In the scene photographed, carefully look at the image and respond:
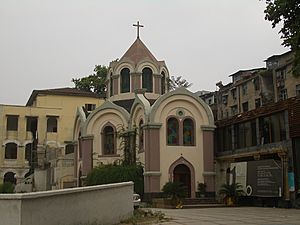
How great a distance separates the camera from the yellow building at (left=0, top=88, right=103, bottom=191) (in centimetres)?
5256

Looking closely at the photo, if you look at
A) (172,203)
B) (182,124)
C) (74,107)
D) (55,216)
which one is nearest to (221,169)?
(182,124)

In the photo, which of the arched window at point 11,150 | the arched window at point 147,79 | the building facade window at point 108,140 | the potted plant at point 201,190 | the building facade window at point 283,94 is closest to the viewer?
the potted plant at point 201,190

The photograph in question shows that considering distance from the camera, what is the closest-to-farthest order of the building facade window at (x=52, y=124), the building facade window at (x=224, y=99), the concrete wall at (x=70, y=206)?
the concrete wall at (x=70, y=206)
the building facade window at (x=224, y=99)
the building facade window at (x=52, y=124)

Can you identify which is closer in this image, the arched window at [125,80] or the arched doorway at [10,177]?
the arched window at [125,80]

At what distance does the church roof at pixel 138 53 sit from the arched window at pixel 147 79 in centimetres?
102

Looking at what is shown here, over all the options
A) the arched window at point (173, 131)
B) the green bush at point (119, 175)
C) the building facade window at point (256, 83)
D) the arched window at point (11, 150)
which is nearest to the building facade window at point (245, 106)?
the building facade window at point (256, 83)

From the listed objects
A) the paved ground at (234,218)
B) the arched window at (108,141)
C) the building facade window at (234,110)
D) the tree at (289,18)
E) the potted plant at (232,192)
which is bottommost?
the paved ground at (234,218)

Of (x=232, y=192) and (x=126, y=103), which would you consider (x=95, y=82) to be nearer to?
(x=126, y=103)

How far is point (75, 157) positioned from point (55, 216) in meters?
26.7

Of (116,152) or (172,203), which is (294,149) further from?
(116,152)

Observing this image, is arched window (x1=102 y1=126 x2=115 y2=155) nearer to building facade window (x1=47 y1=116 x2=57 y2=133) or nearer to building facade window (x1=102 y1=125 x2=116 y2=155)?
building facade window (x1=102 y1=125 x2=116 y2=155)

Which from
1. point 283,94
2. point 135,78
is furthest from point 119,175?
point 283,94

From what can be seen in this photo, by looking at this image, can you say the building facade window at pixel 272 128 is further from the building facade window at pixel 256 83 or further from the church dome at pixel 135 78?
the building facade window at pixel 256 83

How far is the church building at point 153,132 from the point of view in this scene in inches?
1240
